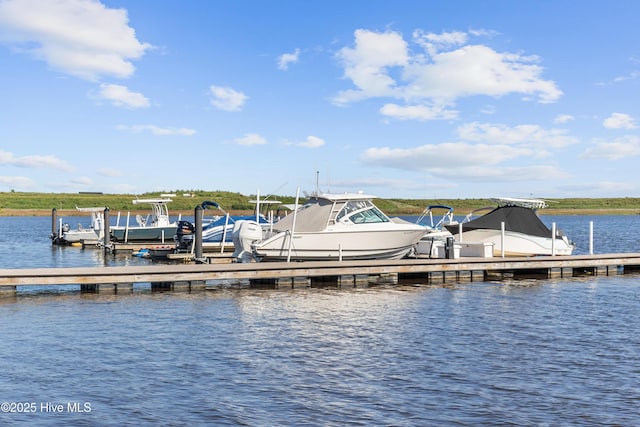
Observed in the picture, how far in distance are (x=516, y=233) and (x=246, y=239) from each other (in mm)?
13323

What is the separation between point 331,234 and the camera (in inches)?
1056

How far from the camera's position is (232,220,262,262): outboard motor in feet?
88.7

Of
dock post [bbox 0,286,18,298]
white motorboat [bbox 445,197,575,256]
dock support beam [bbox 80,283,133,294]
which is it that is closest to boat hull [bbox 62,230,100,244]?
dock support beam [bbox 80,283,133,294]

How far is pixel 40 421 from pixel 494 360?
8.61 metres

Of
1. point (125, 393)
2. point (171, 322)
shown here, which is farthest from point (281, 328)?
point (125, 393)

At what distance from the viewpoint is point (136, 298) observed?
70.9ft

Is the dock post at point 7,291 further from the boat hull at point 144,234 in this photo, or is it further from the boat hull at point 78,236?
the boat hull at point 78,236

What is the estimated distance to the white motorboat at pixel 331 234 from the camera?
2672cm

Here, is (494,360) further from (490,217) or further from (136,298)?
(490,217)

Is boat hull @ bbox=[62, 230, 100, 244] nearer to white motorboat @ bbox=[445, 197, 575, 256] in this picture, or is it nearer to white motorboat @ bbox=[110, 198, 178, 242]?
white motorboat @ bbox=[110, 198, 178, 242]

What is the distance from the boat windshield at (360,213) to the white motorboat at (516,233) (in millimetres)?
5466

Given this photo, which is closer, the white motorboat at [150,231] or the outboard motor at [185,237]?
the outboard motor at [185,237]

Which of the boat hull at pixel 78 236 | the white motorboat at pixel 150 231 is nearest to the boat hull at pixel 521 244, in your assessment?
the white motorboat at pixel 150 231

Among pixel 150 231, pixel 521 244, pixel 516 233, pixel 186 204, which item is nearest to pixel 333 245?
pixel 516 233
